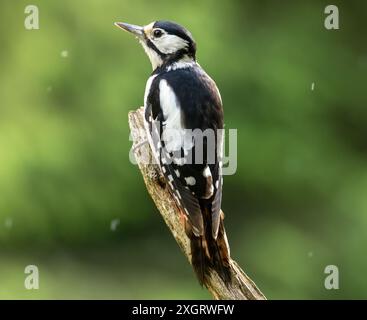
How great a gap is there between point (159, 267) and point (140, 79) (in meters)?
1.65

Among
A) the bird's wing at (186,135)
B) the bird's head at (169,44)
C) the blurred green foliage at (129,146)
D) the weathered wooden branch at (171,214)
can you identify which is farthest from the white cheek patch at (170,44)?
the blurred green foliage at (129,146)

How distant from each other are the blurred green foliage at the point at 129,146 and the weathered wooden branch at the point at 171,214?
3.10 m

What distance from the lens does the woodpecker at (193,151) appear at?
430 cm

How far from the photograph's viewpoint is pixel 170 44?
488 cm

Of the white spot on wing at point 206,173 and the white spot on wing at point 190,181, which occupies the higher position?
the white spot on wing at point 206,173

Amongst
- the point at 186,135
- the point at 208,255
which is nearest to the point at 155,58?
the point at 186,135

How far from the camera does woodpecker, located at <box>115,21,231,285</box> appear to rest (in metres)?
4.30

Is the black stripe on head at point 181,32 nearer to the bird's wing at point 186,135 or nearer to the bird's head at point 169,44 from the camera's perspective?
the bird's head at point 169,44

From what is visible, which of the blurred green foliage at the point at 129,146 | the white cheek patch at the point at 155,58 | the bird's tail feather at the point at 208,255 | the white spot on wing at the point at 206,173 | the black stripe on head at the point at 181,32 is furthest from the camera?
the blurred green foliage at the point at 129,146

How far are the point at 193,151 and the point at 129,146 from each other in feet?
11.7

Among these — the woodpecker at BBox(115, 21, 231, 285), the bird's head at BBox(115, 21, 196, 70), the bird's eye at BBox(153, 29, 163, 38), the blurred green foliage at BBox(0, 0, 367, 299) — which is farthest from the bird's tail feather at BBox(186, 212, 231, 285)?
the blurred green foliage at BBox(0, 0, 367, 299)

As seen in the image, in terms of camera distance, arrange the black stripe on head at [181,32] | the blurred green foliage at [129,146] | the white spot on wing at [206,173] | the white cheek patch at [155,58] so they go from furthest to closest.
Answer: the blurred green foliage at [129,146] → the white cheek patch at [155,58] → the black stripe on head at [181,32] → the white spot on wing at [206,173]

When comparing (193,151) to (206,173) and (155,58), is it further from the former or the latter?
(155,58)

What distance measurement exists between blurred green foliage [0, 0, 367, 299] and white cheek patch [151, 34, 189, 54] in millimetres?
2927
